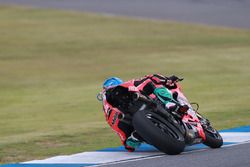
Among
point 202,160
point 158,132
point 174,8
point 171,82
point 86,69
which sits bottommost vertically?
point 174,8

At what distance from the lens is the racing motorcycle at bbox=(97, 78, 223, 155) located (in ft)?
28.6

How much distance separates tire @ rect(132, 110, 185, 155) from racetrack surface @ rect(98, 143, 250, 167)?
0.11 meters

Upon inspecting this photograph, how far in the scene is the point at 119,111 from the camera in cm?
905

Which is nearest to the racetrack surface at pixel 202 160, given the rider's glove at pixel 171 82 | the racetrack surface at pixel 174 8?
the rider's glove at pixel 171 82

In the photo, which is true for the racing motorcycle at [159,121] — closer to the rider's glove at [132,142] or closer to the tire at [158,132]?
the tire at [158,132]

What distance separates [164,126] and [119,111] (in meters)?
0.56

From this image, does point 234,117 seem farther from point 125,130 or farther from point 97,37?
point 97,37

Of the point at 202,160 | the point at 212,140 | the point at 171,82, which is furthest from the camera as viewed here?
the point at 171,82

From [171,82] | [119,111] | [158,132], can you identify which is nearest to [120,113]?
[119,111]

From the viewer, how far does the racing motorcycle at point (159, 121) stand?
8.70 metres

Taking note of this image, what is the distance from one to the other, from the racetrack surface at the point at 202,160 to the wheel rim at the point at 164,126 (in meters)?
0.22

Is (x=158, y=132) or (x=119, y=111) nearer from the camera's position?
(x=158, y=132)

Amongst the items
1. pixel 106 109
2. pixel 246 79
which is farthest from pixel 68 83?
pixel 106 109

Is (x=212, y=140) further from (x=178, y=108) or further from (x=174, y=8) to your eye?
(x=174, y=8)
